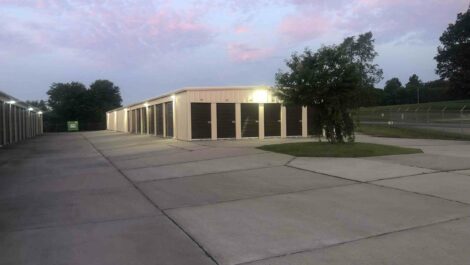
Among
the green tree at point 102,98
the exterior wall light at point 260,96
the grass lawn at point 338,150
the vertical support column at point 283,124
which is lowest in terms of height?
the grass lawn at point 338,150

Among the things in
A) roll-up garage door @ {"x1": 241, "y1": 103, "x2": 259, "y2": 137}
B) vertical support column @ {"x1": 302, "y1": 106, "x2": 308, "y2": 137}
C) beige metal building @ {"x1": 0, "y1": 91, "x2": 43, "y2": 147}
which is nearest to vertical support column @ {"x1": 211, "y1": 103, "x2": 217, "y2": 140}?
roll-up garage door @ {"x1": 241, "y1": 103, "x2": 259, "y2": 137}

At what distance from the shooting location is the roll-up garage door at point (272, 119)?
1132 inches

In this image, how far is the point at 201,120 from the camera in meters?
27.5

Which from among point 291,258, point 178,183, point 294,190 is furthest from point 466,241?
point 178,183

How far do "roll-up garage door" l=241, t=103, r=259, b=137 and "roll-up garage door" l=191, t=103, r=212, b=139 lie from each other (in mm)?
2086

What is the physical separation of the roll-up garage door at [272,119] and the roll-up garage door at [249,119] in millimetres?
594

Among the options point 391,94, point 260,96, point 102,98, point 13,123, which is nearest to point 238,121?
point 260,96

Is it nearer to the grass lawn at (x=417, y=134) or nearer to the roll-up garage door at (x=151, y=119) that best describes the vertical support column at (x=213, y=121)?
the grass lawn at (x=417, y=134)

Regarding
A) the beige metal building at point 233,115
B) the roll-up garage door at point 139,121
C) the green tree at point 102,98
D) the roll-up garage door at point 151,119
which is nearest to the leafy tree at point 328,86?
the beige metal building at point 233,115

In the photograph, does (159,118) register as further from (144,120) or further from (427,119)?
(427,119)

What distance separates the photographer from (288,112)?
2916cm

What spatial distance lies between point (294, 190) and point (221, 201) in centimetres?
171

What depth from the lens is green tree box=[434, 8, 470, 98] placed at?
8881cm

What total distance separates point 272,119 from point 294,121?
4.83 feet
